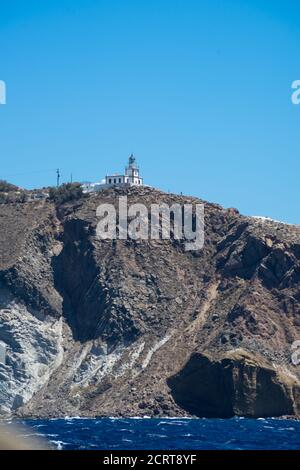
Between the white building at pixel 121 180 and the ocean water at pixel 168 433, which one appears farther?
the white building at pixel 121 180

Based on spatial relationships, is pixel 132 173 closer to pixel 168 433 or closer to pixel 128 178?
pixel 128 178

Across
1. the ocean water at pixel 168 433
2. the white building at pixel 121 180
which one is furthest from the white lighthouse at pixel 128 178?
the ocean water at pixel 168 433

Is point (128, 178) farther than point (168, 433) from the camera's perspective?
Yes

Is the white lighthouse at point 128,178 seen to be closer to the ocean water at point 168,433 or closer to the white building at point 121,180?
the white building at point 121,180

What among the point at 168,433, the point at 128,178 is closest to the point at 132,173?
the point at 128,178
